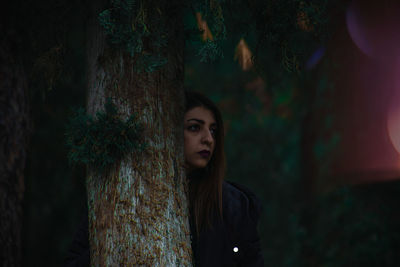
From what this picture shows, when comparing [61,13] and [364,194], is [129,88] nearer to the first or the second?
[61,13]

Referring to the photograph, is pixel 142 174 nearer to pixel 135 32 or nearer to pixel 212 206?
pixel 135 32

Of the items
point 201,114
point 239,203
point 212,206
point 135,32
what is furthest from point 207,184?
point 135,32

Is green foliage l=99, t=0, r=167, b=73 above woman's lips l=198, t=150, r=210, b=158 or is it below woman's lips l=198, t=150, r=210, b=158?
above

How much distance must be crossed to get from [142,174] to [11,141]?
1.76m

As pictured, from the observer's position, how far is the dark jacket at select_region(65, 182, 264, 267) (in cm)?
336

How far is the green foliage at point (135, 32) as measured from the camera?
8.43ft

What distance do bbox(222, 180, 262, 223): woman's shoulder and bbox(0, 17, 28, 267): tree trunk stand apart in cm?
200

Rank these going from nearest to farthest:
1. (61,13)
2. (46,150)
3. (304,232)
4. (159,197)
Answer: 1. (159,197)
2. (61,13)
3. (46,150)
4. (304,232)

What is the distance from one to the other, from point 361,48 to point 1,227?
7.02 m

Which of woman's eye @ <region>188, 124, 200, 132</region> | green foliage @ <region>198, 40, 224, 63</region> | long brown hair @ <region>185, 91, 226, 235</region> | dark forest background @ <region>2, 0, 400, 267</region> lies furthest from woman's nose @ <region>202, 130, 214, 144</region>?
green foliage @ <region>198, 40, 224, 63</region>

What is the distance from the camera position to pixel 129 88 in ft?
9.03

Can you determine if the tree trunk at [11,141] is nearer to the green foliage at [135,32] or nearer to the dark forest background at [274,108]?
the dark forest background at [274,108]

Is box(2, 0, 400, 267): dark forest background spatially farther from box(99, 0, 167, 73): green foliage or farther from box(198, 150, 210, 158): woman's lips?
box(198, 150, 210, 158): woman's lips

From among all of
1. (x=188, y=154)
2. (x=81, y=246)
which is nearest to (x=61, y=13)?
(x=188, y=154)
